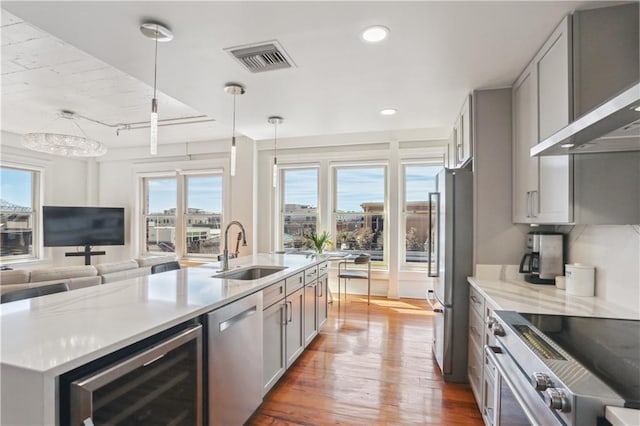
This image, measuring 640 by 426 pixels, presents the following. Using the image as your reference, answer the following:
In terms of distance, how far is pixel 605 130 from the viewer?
3.95 ft

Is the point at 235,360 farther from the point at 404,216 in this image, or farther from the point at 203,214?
the point at 203,214

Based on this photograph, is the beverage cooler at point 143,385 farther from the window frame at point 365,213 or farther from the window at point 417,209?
the window at point 417,209

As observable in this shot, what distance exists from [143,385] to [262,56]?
2.12 metres

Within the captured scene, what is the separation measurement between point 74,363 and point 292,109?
117 inches

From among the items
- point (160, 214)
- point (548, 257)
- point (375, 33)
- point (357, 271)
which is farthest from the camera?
point (160, 214)

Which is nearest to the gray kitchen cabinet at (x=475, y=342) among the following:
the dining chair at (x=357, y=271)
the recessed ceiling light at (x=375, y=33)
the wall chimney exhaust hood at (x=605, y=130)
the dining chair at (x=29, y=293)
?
the wall chimney exhaust hood at (x=605, y=130)

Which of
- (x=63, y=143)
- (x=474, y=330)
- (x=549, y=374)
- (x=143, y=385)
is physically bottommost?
(x=474, y=330)

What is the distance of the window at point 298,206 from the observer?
5.81 metres

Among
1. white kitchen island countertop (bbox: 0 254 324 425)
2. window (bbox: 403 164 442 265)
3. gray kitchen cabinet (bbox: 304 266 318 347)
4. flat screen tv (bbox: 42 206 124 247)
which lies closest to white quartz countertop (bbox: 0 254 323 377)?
white kitchen island countertop (bbox: 0 254 324 425)

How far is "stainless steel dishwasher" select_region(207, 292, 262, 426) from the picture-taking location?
5.16ft

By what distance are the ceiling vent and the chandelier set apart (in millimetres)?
3092

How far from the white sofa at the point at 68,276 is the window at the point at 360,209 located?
3.34 metres

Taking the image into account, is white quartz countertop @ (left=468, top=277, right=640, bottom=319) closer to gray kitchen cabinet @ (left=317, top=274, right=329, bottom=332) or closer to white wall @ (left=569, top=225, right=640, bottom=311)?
white wall @ (left=569, top=225, right=640, bottom=311)

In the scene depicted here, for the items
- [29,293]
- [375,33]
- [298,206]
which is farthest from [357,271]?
[29,293]
